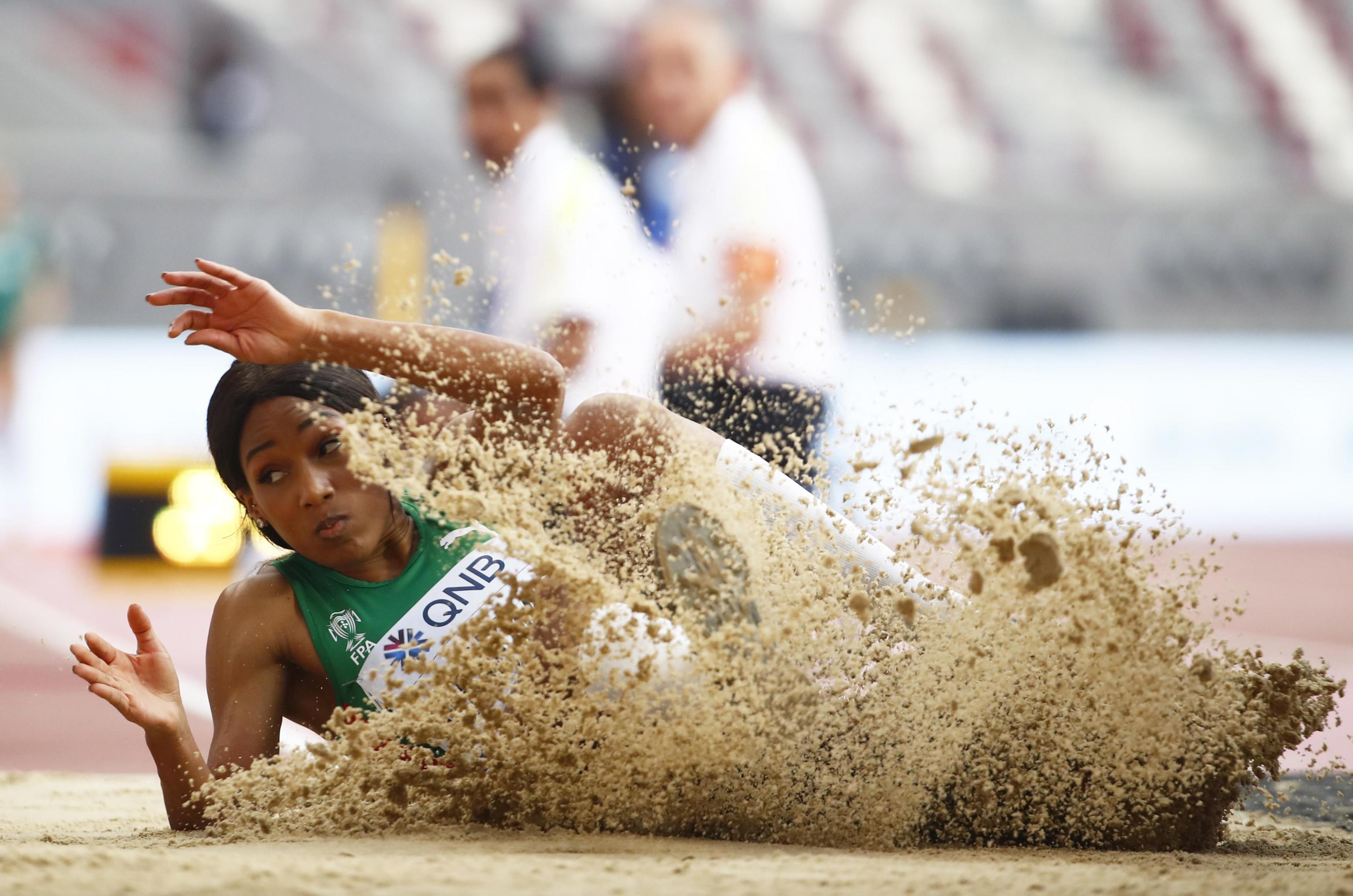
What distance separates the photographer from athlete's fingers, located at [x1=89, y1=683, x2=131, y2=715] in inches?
90.0

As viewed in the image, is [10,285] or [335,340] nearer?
[335,340]

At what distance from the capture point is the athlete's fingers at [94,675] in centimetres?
230

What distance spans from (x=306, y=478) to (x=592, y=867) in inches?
34.0

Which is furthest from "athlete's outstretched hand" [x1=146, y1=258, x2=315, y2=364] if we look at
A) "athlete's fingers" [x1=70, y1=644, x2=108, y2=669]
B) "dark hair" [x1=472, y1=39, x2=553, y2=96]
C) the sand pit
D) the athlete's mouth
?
"dark hair" [x1=472, y1=39, x2=553, y2=96]

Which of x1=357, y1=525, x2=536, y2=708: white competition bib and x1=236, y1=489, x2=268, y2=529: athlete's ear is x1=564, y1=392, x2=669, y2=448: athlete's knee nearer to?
x1=357, y1=525, x2=536, y2=708: white competition bib

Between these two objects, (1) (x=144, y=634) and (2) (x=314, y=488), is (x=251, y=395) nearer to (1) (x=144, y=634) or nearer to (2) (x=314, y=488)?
(2) (x=314, y=488)

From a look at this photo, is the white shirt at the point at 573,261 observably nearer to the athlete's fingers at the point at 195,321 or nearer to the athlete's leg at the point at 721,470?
the athlete's leg at the point at 721,470

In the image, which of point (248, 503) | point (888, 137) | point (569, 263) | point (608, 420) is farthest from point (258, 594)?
point (888, 137)

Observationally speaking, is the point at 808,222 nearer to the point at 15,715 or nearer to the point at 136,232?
the point at 15,715

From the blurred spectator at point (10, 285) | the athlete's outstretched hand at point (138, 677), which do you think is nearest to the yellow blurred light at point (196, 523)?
the blurred spectator at point (10, 285)

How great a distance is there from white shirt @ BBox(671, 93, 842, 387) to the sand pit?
1.25 meters

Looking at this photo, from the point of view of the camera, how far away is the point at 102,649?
93.7 inches

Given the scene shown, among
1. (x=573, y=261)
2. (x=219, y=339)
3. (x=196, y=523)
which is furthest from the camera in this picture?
(x=196, y=523)

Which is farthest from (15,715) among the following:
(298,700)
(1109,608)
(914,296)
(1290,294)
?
(1290,294)
